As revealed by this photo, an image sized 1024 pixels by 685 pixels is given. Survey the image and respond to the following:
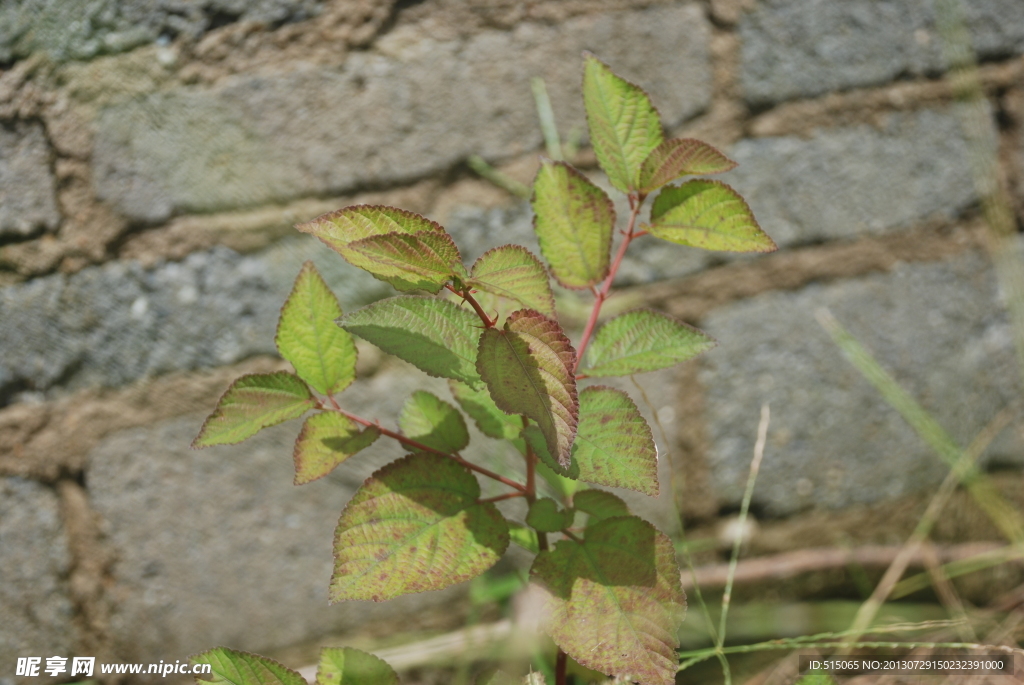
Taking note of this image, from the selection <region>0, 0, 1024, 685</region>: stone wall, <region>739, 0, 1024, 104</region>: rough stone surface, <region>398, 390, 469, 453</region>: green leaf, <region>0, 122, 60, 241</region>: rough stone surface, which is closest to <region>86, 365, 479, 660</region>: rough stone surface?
<region>0, 0, 1024, 685</region>: stone wall

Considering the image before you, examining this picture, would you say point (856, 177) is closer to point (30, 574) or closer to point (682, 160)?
point (682, 160)

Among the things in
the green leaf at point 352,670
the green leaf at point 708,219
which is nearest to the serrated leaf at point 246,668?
the green leaf at point 352,670

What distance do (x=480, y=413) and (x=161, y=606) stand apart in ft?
2.32

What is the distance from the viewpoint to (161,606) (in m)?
1.05

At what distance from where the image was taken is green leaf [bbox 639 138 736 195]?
52 cm

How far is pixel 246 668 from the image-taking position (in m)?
0.52

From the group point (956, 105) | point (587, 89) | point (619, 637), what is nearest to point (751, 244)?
point (587, 89)

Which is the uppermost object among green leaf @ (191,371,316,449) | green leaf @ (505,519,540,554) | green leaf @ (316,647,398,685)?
green leaf @ (191,371,316,449)

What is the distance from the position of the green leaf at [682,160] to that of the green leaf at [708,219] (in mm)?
12

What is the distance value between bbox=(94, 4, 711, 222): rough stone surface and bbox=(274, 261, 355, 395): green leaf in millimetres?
491

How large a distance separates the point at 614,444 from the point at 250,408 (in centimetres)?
25

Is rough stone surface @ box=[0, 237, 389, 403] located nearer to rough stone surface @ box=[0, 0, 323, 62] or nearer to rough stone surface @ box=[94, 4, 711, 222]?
rough stone surface @ box=[94, 4, 711, 222]

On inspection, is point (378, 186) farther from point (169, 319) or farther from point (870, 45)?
point (870, 45)

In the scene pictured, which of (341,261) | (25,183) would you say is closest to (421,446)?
(341,261)
